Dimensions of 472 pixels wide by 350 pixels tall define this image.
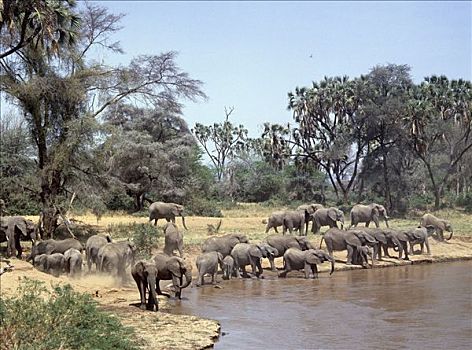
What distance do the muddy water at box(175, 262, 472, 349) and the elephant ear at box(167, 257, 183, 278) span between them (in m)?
0.82

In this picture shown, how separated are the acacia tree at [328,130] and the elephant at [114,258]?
3615cm

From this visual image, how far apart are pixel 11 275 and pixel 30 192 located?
1255 cm

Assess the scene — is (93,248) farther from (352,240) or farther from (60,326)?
(60,326)

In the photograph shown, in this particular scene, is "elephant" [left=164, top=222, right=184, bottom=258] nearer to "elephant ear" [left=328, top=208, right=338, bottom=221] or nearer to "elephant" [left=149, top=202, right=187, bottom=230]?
"elephant" [left=149, top=202, right=187, bottom=230]

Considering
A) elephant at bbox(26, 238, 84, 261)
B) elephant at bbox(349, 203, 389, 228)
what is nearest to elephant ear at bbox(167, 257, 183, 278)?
elephant at bbox(26, 238, 84, 261)

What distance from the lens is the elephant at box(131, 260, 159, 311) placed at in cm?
1697

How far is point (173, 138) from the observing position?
52875mm

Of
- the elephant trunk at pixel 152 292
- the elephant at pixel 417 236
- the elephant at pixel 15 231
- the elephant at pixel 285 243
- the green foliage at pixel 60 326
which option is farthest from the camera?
the elephant at pixel 417 236

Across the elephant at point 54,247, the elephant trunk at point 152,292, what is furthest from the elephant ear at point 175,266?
the elephant at point 54,247

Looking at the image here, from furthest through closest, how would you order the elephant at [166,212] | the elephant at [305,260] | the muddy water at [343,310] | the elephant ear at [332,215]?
the elephant at [166,212], the elephant ear at [332,215], the elephant at [305,260], the muddy water at [343,310]

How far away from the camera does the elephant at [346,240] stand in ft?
87.1

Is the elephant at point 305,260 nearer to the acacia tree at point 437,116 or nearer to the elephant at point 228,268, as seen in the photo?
the elephant at point 228,268

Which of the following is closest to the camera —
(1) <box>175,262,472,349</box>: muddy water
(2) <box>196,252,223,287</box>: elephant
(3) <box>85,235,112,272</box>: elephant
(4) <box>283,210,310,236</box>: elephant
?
(1) <box>175,262,472,349</box>: muddy water

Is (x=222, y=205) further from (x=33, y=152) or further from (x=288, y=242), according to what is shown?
(x=288, y=242)
